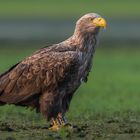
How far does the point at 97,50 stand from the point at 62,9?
77.5 ft

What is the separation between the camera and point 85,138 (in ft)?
40.5

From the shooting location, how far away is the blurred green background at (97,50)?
16109 mm

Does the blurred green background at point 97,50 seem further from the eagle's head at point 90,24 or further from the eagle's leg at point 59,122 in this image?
the eagle's head at point 90,24

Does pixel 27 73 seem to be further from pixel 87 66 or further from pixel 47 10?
pixel 47 10

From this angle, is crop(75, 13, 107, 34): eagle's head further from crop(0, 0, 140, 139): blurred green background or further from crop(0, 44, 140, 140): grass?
crop(0, 0, 140, 139): blurred green background

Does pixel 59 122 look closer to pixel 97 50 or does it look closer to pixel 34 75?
pixel 34 75

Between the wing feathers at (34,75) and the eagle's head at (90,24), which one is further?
the eagle's head at (90,24)

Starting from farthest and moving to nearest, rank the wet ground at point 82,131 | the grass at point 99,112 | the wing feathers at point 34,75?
the wing feathers at point 34,75 → the grass at point 99,112 → the wet ground at point 82,131

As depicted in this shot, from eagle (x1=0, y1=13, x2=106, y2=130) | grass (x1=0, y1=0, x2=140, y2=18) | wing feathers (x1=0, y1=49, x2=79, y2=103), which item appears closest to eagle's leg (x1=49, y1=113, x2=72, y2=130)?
eagle (x1=0, y1=13, x2=106, y2=130)

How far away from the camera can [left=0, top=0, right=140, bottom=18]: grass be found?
4437cm

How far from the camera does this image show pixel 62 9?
50.4 m

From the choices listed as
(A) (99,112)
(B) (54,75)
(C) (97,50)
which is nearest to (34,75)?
(B) (54,75)

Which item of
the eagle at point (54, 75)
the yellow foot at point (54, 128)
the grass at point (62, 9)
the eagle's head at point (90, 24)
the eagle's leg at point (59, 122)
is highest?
the eagle's head at point (90, 24)

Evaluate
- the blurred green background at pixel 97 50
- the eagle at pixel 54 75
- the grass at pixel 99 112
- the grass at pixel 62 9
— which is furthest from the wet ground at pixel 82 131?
the grass at pixel 62 9
